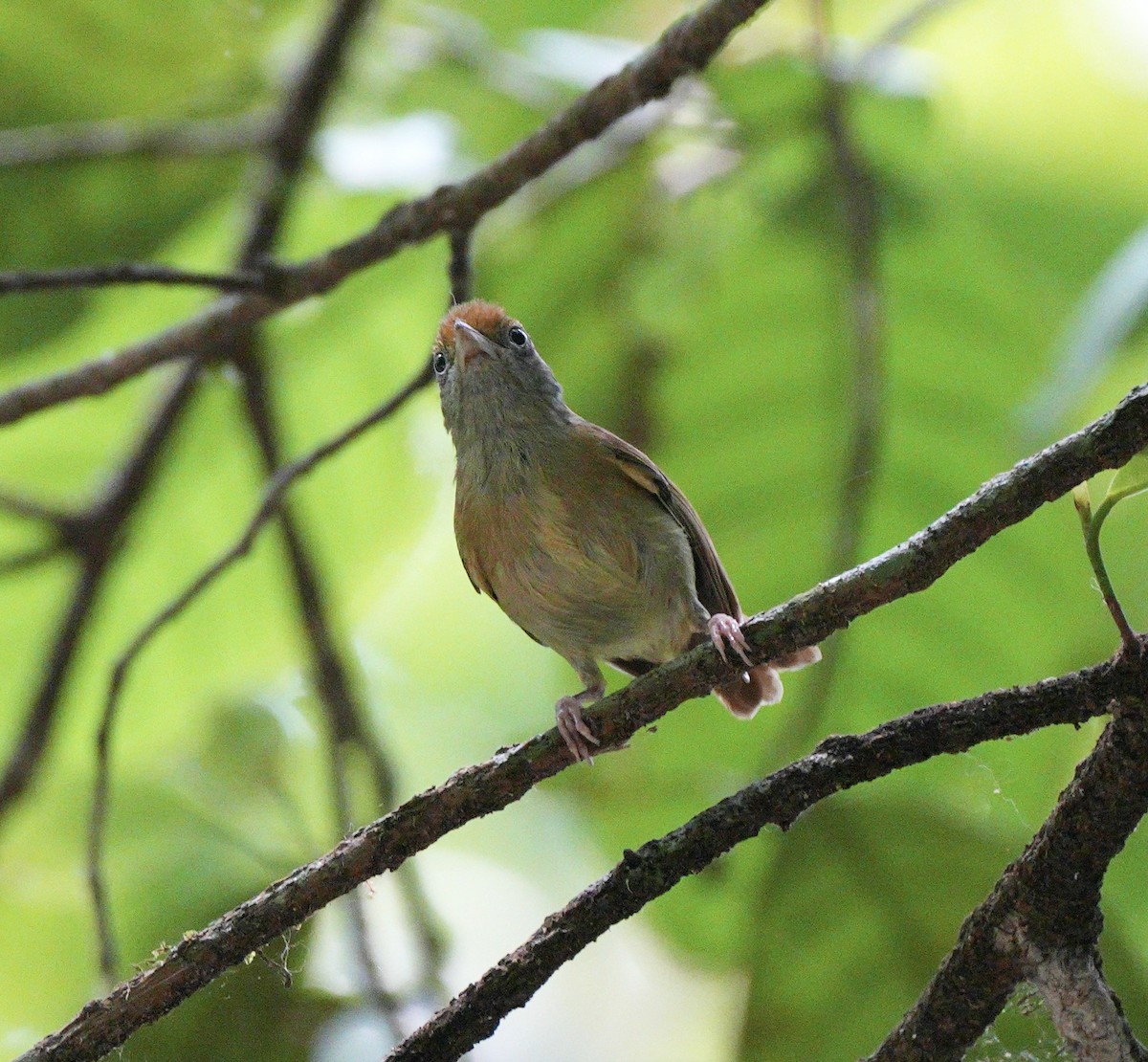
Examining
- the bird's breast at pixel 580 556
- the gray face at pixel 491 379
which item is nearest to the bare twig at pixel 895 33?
the gray face at pixel 491 379

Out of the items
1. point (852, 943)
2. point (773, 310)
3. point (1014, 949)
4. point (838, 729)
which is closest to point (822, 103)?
point (773, 310)

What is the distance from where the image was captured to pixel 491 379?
294cm

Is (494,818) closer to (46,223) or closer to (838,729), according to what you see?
(838,729)

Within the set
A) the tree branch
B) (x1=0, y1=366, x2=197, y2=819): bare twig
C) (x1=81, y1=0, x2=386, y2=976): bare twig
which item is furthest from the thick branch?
(x1=81, y1=0, x2=386, y2=976): bare twig

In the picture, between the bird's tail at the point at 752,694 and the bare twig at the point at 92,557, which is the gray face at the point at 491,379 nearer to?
the bird's tail at the point at 752,694

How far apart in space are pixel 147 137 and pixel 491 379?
1.59 m

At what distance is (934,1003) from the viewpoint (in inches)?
57.4

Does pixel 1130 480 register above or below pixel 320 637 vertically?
below

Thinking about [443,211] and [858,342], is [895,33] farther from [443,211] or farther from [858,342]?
[443,211]

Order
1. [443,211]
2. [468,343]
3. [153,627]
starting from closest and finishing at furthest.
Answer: [153,627] → [443,211] → [468,343]

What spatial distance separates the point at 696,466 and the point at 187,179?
1740 millimetres

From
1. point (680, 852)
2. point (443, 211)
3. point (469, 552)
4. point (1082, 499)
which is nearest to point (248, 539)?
point (469, 552)

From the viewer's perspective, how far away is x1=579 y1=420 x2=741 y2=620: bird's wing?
2.81 meters

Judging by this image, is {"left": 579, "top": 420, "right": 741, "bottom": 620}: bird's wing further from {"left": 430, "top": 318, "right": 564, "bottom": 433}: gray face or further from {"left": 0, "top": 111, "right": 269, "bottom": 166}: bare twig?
{"left": 0, "top": 111, "right": 269, "bottom": 166}: bare twig
